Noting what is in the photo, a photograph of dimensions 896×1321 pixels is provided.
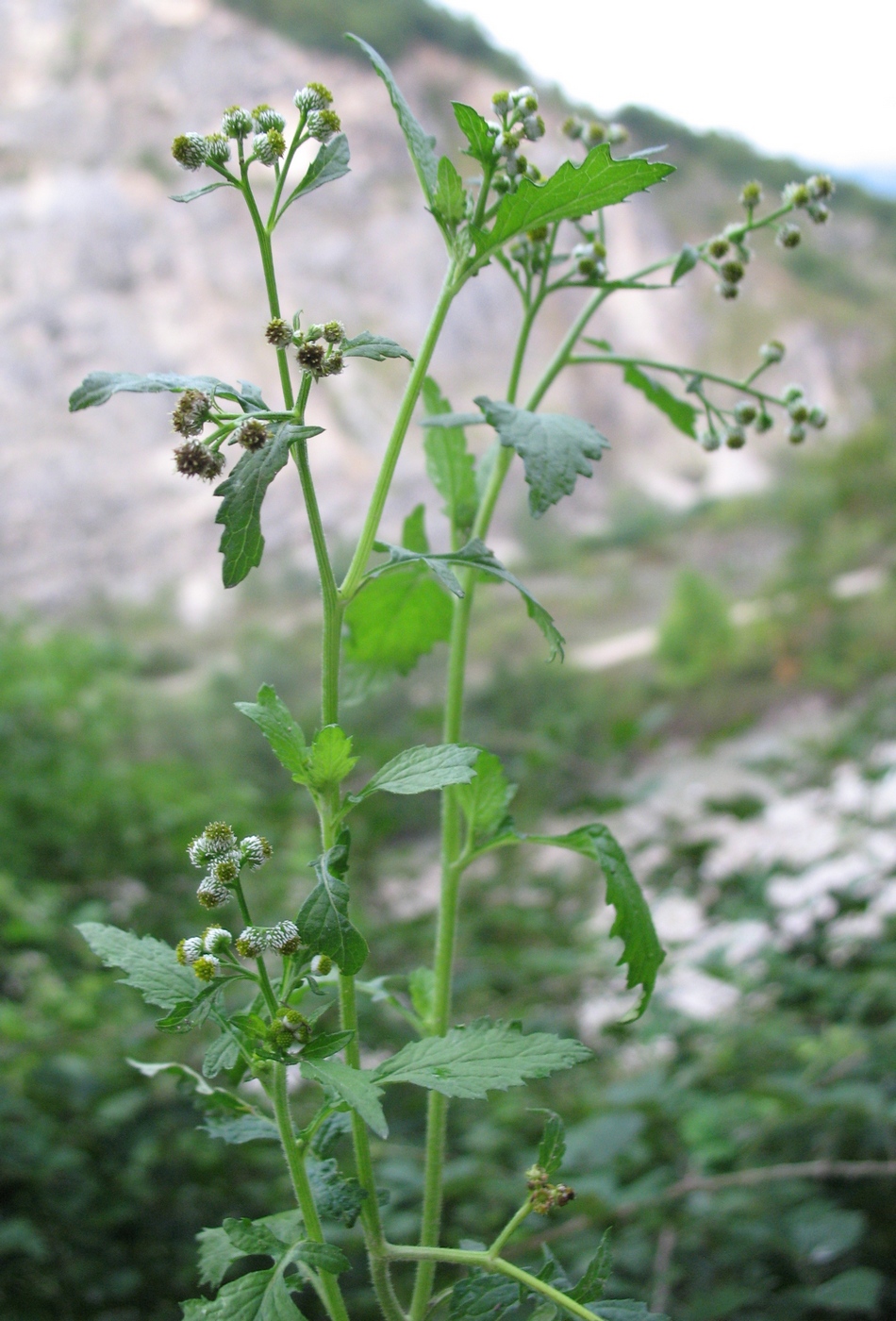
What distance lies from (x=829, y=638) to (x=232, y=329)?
7.05 feet

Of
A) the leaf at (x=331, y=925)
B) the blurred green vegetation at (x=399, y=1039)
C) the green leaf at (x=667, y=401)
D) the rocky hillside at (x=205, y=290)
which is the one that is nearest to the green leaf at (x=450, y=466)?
the green leaf at (x=667, y=401)

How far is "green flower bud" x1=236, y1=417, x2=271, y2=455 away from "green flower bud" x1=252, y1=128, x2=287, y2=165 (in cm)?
8

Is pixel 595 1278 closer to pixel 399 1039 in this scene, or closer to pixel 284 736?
pixel 284 736

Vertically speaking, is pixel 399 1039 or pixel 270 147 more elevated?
pixel 270 147

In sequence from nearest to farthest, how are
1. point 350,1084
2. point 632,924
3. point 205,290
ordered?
point 350,1084 → point 632,924 → point 205,290

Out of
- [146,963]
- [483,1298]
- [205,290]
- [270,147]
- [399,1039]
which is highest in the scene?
[205,290]

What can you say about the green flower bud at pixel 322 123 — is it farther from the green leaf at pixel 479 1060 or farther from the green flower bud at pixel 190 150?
the green leaf at pixel 479 1060

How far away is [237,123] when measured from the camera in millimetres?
286

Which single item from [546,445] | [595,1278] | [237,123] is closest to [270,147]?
[237,123]

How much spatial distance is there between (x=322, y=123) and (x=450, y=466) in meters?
0.15

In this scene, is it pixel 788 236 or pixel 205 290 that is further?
pixel 205 290

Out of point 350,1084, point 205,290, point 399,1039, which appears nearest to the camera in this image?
point 350,1084

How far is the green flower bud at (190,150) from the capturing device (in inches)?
11.1

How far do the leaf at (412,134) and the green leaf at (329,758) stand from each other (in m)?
0.18
